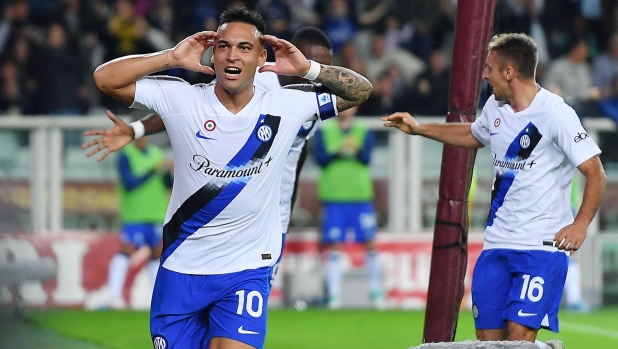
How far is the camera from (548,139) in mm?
6414

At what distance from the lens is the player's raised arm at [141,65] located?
551 centimetres

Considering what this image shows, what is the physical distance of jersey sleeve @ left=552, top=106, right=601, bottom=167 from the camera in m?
6.24

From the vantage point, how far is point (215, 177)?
560 cm

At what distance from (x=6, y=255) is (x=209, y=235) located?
2.45 meters

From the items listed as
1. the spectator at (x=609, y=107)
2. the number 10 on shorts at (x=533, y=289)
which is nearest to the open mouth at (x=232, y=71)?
the number 10 on shorts at (x=533, y=289)

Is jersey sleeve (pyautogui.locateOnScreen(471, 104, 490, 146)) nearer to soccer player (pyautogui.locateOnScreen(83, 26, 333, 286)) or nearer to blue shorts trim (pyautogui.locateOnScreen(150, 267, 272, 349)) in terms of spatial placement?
soccer player (pyautogui.locateOnScreen(83, 26, 333, 286))

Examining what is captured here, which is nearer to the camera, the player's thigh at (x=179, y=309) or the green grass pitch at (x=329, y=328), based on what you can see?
the player's thigh at (x=179, y=309)

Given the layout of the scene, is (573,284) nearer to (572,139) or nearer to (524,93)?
(524,93)

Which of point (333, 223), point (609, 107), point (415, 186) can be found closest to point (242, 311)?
point (333, 223)

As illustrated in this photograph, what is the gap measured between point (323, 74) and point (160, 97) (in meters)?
0.89

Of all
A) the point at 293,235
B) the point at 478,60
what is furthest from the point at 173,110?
the point at 293,235

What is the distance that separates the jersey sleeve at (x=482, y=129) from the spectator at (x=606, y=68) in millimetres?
9959

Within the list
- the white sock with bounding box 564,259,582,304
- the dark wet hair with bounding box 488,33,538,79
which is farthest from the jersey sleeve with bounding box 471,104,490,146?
the white sock with bounding box 564,259,582,304

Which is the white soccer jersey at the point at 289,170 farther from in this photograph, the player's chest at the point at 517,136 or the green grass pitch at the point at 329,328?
the green grass pitch at the point at 329,328
